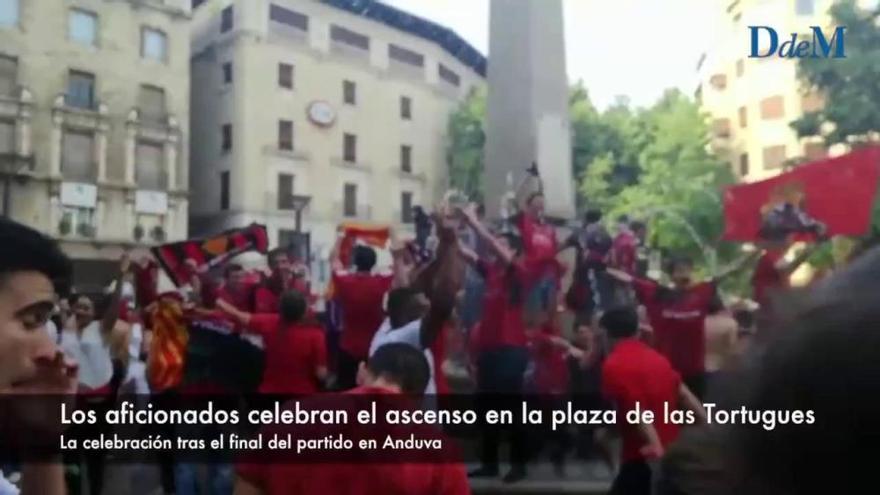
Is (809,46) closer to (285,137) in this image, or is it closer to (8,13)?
(285,137)

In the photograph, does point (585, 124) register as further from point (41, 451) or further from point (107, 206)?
point (41, 451)

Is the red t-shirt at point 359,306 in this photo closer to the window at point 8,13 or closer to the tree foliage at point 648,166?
the tree foliage at point 648,166

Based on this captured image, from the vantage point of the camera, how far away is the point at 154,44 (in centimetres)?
205

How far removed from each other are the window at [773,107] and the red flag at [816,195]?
0.13 meters

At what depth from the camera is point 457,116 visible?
7.24ft

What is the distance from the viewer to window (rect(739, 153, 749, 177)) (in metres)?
2.14

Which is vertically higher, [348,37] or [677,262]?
[348,37]

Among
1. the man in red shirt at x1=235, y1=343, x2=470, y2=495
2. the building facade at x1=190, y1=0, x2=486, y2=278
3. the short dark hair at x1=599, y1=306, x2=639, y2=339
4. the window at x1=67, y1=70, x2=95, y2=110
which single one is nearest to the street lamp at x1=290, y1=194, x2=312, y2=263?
the building facade at x1=190, y1=0, x2=486, y2=278

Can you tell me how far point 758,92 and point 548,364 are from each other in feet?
2.40

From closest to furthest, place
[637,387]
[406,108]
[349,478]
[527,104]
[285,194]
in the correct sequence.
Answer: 1. [349,478]
2. [637,387]
3. [285,194]
4. [406,108]
5. [527,104]

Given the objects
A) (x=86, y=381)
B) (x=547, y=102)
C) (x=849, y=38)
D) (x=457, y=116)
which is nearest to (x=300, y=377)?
(x=86, y=381)

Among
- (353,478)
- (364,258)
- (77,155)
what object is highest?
(77,155)

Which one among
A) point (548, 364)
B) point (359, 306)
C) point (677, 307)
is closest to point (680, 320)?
point (677, 307)

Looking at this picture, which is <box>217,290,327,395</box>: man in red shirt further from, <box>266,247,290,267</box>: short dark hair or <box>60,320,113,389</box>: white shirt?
<box>60,320,113,389</box>: white shirt
